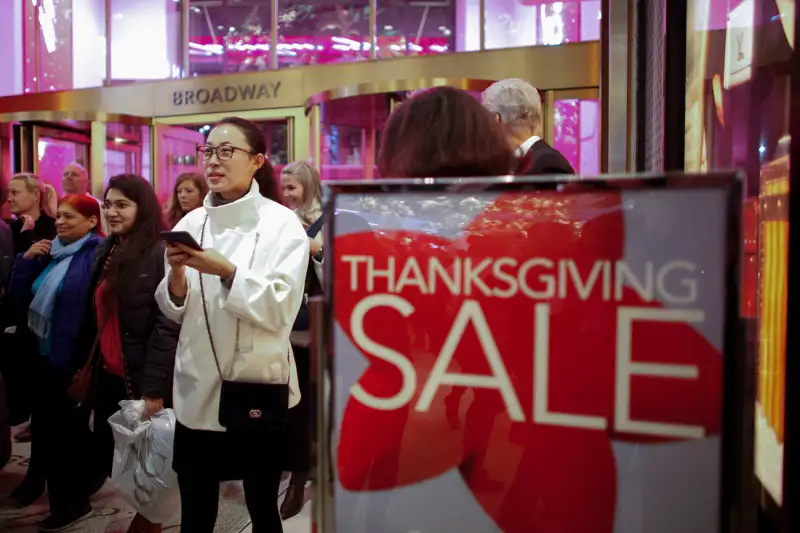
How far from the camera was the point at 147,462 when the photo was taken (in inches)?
99.8

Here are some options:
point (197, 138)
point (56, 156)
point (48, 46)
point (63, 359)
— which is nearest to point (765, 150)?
point (63, 359)

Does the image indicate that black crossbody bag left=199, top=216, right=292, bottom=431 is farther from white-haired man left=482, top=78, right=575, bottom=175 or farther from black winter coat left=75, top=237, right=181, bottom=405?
white-haired man left=482, top=78, right=575, bottom=175

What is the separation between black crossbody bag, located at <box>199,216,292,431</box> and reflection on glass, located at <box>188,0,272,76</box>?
8589 mm

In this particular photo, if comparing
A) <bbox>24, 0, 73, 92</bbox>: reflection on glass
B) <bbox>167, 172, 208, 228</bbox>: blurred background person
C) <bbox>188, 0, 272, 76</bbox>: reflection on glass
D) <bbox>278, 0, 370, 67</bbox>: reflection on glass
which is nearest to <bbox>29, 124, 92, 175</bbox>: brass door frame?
<bbox>188, 0, 272, 76</bbox>: reflection on glass

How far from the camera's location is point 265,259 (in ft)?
6.69

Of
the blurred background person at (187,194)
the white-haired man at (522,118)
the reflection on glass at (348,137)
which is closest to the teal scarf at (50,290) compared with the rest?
the blurred background person at (187,194)

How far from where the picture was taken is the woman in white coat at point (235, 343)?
1995 millimetres

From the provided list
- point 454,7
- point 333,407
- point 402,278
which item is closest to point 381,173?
point 402,278

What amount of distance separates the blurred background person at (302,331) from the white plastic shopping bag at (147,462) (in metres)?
0.48

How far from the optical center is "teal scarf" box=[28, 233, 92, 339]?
312 centimetres

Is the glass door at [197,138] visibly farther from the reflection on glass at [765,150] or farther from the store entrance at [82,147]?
the reflection on glass at [765,150]

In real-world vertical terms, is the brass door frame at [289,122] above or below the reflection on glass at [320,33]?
below

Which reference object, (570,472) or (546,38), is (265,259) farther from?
(546,38)

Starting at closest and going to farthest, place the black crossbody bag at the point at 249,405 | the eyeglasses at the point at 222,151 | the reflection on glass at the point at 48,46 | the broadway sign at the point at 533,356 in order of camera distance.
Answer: the broadway sign at the point at 533,356 < the black crossbody bag at the point at 249,405 < the eyeglasses at the point at 222,151 < the reflection on glass at the point at 48,46
